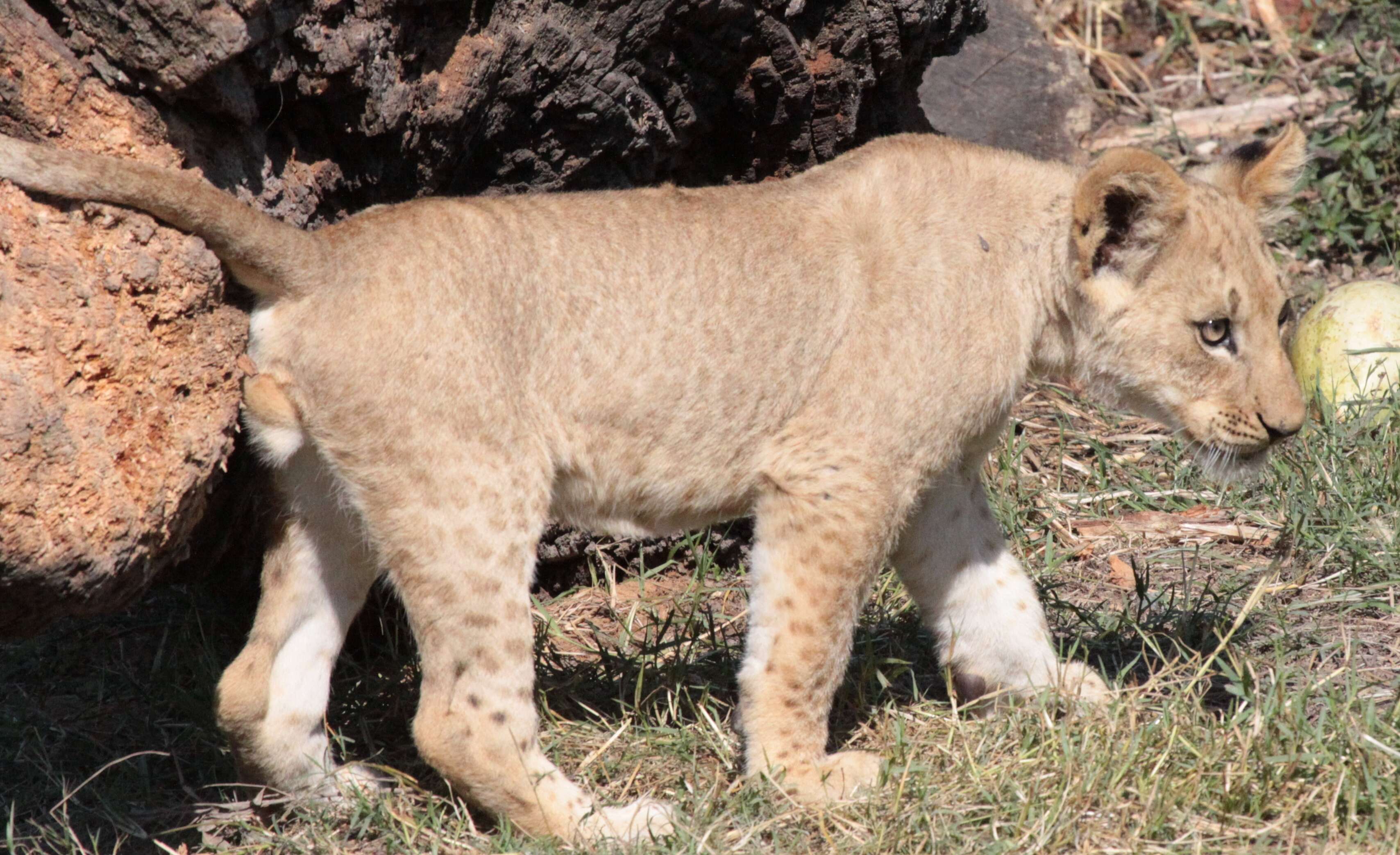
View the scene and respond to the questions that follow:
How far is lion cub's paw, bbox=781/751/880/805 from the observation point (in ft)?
12.3

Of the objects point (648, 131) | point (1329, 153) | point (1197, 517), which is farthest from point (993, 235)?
point (1329, 153)

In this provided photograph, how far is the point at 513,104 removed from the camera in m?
4.50

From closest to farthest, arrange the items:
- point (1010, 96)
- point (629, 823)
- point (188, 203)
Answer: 1. point (188, 203)
2. point (629, 823)
3. point (1010, 96)

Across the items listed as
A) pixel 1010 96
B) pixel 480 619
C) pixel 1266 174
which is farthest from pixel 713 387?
pixel 1010 96

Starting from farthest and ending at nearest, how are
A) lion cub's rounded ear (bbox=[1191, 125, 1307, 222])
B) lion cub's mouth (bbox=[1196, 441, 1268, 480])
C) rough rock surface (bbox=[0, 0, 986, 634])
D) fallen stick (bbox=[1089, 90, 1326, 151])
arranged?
1. fallen stick (bbox=[1089, 90, 1326, 151])
2. lion cub's rounded ear (bbox=[1191, 125, 1307, 222])
3. lion cub's mouth (bbox=[1196, 441, 1268, 480])
4. rough rock surface (bbox=[0, 0, 986, 634])

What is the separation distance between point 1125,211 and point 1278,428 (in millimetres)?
772

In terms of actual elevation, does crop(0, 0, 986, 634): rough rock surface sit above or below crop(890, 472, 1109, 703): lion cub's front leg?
above

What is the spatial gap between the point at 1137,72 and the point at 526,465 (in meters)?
6.29

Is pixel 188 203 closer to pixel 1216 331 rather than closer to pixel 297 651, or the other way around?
pixel 297 651

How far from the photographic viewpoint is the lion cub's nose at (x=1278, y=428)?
405cm

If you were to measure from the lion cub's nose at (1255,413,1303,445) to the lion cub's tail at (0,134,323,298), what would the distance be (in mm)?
2616

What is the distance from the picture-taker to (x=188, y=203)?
129 inches

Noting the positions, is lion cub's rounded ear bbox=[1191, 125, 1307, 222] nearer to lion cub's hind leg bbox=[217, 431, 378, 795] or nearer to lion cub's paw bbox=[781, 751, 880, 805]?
lion cub's paw bbox=[781, 751, 880, 805]

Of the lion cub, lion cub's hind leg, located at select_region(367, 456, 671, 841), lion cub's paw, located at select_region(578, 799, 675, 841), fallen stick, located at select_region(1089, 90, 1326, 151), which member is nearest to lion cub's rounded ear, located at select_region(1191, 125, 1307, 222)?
the lion cub
